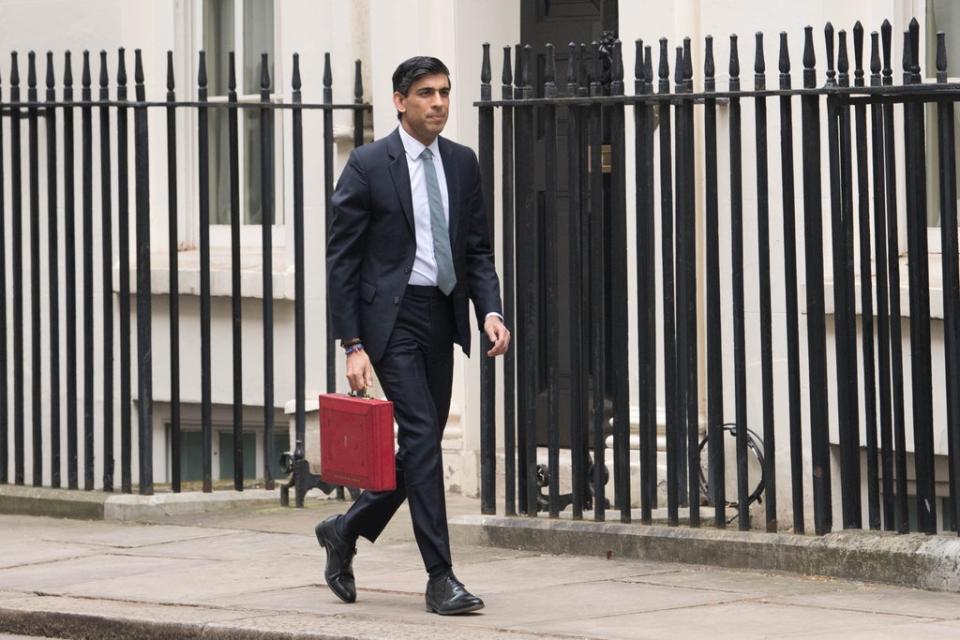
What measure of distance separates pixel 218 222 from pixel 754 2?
409cm

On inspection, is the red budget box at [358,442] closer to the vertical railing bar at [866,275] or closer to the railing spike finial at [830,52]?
the vertical railing bar at [866,275]

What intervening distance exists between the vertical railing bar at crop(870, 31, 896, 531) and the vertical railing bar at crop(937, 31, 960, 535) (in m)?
0.26

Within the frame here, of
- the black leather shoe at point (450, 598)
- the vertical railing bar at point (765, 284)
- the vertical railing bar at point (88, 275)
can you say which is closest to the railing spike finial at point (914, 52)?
the vertical railing bar at point (765, 284)

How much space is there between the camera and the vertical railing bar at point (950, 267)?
757cm

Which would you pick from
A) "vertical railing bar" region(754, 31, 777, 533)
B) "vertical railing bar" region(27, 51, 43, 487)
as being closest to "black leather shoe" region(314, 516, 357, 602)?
"vertical railing bar" region(754, 31, 777, 533)

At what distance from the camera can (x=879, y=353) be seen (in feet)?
25.8

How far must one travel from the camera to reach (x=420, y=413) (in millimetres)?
7105

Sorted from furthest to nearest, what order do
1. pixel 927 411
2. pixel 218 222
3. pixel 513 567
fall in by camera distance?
pixel 218 222, pixel 513 567, pixel 927 411

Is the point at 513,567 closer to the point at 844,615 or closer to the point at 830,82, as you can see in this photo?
the point at 844,615

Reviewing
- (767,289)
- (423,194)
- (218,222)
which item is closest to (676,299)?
(767,289)

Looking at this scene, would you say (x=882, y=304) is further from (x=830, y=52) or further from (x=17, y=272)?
(x=17, y=272)

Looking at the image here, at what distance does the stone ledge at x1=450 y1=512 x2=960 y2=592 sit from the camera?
25.0ft

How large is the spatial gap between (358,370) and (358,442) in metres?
0.25

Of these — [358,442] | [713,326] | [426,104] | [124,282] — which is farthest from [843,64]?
[124,282]
